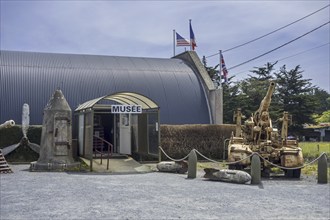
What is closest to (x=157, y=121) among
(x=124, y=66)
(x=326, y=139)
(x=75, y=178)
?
(x=75, y=178)

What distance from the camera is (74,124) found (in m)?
25.1

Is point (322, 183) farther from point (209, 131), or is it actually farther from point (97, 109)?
point (97, 109)

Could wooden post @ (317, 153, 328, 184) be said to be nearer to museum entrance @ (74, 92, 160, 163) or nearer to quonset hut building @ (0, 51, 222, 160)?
museum entrance @ (74, 92, 160, 163)

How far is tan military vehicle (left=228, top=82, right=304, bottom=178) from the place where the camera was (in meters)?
17.4

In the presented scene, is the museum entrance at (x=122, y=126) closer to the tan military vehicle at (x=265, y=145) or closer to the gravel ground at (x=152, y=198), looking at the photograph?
the tan military vehicle at (x=265, y=145)

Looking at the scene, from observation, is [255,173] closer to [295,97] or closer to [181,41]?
[181,41]

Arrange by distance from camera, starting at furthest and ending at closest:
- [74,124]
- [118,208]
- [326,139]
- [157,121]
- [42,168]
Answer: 1. [326,139]
2. [74,124]
3. [157,121]
4. [42,168]
5. [118,208]

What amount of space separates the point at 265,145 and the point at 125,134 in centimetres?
938

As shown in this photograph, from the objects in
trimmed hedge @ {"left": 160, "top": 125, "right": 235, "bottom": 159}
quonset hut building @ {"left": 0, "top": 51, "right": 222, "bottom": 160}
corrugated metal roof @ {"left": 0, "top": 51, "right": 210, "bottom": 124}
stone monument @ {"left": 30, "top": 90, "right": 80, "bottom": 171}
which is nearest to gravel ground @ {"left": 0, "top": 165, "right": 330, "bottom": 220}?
stone monument @ {"left": 30, "top": 90, "right": 80, "bottom": 171}

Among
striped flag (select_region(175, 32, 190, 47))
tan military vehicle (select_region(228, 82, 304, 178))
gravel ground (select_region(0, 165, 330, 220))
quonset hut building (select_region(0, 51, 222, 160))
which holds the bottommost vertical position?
gravel ground (select_region(0, 165, 330, 220))

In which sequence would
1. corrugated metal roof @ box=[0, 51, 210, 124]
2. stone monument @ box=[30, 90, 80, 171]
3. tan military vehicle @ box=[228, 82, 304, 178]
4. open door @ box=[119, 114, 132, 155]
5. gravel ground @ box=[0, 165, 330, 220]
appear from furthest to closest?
corrugated metal roof @ box=[0, 51, 210, 124] < open door @ box=[119, 114, 132, 155] < stone monument @ box=[30, 90, 80, 171] < tan military vehicle @ box=[228, 82, 304, 178] < gravel ground @ box=[0, 165, 330, 220]

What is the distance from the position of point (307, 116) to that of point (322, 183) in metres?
34.4

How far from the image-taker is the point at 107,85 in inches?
1137

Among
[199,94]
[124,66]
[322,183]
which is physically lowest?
[322,183]
